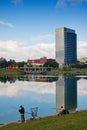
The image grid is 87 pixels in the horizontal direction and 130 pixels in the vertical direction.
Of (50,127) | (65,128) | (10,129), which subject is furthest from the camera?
(10,129)

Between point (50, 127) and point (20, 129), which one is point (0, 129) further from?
point (50, 127)

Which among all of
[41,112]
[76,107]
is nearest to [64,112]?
[41,112]

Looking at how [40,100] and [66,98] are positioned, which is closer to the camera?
[40,100]

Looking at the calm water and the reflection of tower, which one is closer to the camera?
the calm water

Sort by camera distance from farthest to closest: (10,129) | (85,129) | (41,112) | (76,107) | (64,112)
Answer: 1. (76,107)
2. (41,112)
3. (64,112)
4. (10,129)
5. (85,129)

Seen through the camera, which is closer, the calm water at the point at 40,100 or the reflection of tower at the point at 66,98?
the calm water at the point at 40,100

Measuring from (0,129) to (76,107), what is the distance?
20.5 meters

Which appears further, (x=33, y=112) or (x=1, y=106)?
(x=1, y=106)

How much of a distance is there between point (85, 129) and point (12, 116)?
1783cm

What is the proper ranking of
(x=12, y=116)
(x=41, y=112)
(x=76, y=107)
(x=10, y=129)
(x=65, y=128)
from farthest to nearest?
(x=76, y=107), (x=41, y=112), (x=12, y=116), (x=10, y=129), (x=65, y=128)

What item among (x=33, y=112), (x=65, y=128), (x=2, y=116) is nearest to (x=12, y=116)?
(x=2, y=116)

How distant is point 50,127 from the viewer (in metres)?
17.7

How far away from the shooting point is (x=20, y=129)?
1831cm

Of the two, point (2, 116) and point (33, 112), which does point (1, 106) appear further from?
point (33, 112)
